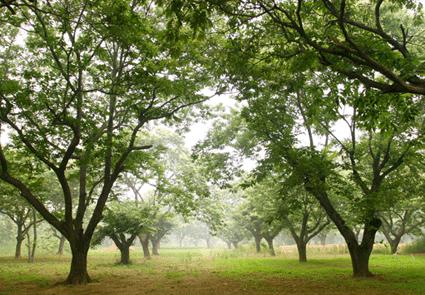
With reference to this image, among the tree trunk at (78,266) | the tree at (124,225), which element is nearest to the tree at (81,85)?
the tree trunk at (78,266)

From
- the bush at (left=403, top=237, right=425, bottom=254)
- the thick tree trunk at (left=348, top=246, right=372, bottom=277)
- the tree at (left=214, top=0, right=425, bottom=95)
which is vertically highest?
the tree at (left=214, top=0, right=425, bottom=95)

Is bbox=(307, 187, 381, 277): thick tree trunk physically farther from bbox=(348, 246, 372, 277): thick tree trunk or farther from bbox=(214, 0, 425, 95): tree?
bbox=(214, 0, 425, 95): tree

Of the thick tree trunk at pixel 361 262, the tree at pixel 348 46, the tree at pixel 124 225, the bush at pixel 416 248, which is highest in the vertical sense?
the tree at pixel 348 46

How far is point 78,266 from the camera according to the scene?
16188mm

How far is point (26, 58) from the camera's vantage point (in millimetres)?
18250

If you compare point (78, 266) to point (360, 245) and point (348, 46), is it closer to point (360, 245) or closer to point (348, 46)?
point (360, 245)

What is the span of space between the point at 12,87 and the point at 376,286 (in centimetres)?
1558

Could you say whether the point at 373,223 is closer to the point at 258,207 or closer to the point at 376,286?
the point at 376,286

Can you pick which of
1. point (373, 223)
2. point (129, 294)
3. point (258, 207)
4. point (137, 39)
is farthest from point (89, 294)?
point (258, 207)

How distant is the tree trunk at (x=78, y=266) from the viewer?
15891 millimetres

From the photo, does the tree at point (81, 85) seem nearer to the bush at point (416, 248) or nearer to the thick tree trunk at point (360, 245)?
the thick tree trunk at point (360, 245)

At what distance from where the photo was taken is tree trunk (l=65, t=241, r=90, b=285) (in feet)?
52.1

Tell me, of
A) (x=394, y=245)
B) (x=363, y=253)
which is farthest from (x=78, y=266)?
(x=394, y=245)

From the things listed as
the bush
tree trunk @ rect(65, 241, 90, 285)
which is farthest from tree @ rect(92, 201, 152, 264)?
the bush
